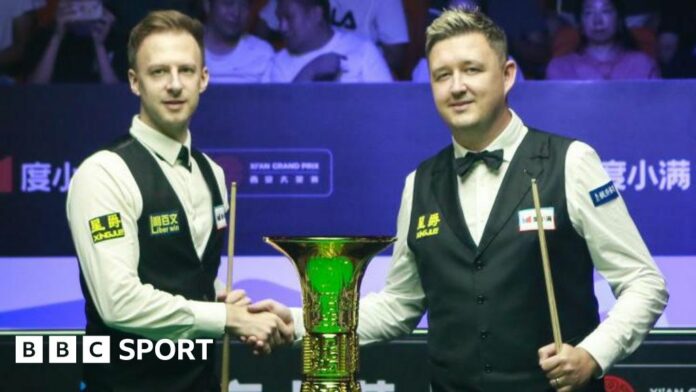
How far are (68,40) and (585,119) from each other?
1.94 meters

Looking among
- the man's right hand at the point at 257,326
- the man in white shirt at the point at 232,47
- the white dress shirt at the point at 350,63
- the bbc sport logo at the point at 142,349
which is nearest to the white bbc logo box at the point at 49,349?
the man in white shirt at the point at 232,47

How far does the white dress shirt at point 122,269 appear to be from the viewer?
3285mm

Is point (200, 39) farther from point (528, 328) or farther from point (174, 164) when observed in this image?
point (528, 328)

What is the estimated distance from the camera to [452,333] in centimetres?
334

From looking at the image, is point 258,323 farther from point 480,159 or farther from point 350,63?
point 350,63

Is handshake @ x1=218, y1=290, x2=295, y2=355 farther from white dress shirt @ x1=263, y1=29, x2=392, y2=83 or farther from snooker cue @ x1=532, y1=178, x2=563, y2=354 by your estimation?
white dress shirt @ x1=263, y1=29, x2=392, y2=83

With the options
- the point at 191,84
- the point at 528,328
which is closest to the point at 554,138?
the point at 528,328

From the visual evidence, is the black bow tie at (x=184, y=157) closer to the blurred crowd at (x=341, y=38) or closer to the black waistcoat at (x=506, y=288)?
the black waistcoat at (x=506, y=288)

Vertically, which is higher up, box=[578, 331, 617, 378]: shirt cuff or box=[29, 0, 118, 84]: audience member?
box=[29, 0, 118, 84]: audience member

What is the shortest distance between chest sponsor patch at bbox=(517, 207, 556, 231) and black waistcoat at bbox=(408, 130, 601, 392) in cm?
1

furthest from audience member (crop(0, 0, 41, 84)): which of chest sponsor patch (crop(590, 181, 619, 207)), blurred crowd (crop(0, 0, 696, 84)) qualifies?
chest sponsor patch (crop(590, 181, 619, 207))

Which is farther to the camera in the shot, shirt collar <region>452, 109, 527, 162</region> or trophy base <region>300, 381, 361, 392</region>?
shirt collar <region>452, 109, 527, 162</region>

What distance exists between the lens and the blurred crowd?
5105 mm

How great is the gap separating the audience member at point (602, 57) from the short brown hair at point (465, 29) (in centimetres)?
169
